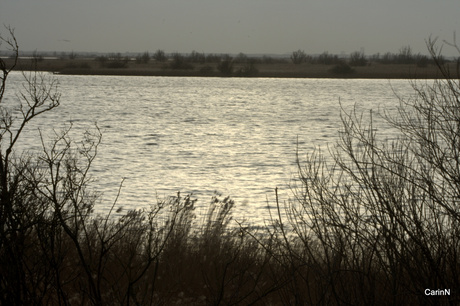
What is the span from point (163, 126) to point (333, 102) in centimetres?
2041

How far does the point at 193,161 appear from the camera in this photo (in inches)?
971

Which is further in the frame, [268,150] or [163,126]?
[163,126]

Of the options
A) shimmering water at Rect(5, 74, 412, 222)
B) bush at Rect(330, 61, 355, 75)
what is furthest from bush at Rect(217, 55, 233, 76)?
shimmering water at Rect(5, 74, 412, 222)

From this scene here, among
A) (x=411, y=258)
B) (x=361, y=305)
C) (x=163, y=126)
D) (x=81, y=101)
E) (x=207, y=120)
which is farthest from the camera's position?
(x=81, y=101)

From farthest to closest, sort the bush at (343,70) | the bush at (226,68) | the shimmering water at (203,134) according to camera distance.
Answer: the bush at (226,68)
the bush at (343,70)
the shimmering water at (203,134)

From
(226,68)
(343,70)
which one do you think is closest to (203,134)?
(226,68)

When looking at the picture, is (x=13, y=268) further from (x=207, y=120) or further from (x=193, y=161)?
(x=207, y=120)

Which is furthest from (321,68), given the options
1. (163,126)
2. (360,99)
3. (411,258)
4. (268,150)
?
(411,258)

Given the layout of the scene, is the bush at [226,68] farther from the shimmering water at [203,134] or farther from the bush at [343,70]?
the shimmering water at [203,134]

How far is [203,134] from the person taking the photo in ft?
112

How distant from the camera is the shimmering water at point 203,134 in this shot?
63.4ft

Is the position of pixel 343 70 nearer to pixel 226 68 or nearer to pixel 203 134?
pixel 226 68

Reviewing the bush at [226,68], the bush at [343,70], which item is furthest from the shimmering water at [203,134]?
the bush at [343,70]

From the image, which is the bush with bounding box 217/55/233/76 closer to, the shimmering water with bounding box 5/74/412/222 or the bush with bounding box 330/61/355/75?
the bush with bounding box 330/61/355/75
